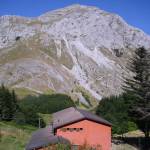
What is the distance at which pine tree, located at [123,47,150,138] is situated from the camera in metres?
61.4

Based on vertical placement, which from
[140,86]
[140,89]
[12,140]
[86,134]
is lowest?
[12,140]

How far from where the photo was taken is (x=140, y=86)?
62.7m

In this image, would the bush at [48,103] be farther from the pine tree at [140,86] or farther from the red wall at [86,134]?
the red wall at [86,134]

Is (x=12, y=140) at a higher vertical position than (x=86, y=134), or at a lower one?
lower

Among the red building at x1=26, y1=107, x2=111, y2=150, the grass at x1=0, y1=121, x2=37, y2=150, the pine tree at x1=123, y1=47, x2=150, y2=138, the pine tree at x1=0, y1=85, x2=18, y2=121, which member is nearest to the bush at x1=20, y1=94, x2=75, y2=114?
the pine tree at x1=0, y1=85, x2=18, y2=121

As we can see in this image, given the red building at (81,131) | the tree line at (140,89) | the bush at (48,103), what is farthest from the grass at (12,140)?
the bush at (48,103)

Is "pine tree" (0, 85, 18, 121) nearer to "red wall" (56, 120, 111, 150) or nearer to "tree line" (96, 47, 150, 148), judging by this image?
"tree line" (96, 47, 150, 148)

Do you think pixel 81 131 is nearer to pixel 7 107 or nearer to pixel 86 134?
pixel 86 134

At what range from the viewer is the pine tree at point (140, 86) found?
61.4 meters

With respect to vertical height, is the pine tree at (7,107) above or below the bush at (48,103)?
below

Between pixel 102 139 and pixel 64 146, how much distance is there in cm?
1097

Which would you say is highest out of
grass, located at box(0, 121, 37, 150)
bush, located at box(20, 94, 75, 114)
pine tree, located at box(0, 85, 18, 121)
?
bush, located at box(20, 94, 75, 114)

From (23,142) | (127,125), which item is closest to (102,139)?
(23,142)

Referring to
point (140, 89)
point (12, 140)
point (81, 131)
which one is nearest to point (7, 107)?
point (140, 89)
